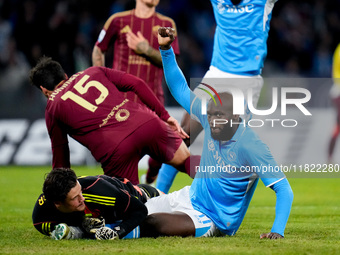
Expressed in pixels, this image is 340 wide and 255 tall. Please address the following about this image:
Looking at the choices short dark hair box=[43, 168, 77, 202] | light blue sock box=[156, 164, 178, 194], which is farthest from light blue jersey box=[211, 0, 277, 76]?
short dark hair box=[43, 168, 77, 202]

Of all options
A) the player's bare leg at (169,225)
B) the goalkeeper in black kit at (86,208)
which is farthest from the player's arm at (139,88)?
the player's bare leg at (169,225)

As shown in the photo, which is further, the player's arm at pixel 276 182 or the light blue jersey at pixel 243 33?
the light blue jersey at pixel 243 33

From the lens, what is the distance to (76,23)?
47.2 feet

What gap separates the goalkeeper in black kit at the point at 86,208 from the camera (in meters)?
4.86

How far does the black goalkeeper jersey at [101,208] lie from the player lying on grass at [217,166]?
24cm

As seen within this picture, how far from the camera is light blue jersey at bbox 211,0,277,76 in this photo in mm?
6848

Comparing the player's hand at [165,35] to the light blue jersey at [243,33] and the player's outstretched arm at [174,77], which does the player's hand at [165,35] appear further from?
the light blue jersey at [243,33]

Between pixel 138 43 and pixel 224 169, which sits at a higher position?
pixel 138 43

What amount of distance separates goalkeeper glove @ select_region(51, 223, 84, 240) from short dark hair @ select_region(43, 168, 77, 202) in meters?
0.45

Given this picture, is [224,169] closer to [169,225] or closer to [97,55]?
[169,225]

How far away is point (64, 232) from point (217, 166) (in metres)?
1.31

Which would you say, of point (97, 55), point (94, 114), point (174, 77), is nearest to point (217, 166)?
point (174, 77)

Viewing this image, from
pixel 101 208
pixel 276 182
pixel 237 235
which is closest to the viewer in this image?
pixel 276 182

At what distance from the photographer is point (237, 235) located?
551 centimetres
